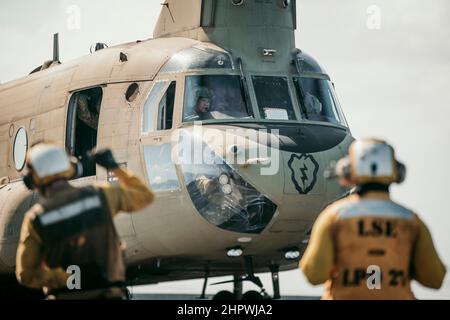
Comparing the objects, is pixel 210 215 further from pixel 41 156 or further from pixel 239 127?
pixel 41 156

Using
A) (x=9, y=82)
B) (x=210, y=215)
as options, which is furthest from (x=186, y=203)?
(x=9, y=82)

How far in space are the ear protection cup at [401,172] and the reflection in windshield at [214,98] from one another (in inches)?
274

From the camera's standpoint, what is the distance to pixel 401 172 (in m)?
9.06

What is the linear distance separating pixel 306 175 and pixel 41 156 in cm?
683

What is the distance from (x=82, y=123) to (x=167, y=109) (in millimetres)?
1916

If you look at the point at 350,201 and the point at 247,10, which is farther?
the point at 247,10

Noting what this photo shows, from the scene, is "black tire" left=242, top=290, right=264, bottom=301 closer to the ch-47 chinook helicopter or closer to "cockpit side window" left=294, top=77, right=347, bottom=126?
the ch-47 chinook helicopter

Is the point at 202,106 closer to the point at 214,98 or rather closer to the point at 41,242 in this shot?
the point at 214,98

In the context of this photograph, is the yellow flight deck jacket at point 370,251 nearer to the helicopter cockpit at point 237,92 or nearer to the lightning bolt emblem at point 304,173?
the lightning bolt emblem at point 304,173

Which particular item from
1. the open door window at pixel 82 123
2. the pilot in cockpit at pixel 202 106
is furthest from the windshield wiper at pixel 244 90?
the open door window at pixel 82 123

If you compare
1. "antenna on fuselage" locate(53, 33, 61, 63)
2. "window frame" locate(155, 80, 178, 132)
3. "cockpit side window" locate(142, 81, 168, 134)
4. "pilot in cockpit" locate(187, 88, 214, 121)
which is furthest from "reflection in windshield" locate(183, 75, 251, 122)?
"antenna on fuselage" locate(53, 33, 61, 63)

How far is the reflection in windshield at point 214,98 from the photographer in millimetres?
16047

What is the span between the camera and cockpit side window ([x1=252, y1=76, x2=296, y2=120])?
53.6 ft

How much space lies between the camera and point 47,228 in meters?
9.11
